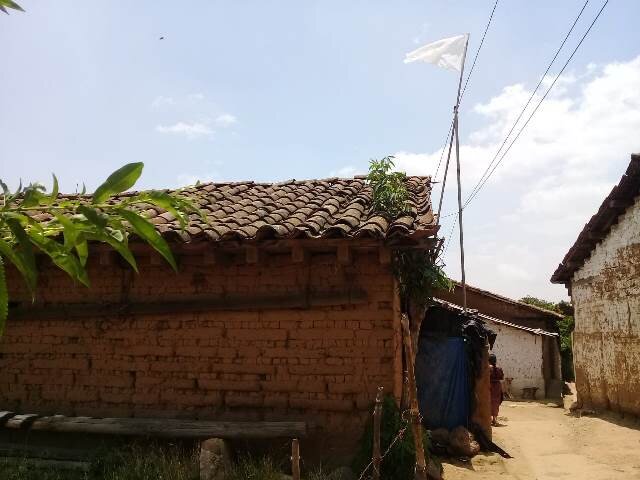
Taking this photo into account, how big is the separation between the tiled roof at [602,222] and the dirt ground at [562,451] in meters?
4.11

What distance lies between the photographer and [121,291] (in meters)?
6.93

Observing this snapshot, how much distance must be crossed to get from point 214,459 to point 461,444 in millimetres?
4596

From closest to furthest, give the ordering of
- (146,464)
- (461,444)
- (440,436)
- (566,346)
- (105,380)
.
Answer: (146,464)
(105,380)
(461,444)
(440,436)
(566,346)

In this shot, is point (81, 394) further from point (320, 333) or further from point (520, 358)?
point (520, 358)

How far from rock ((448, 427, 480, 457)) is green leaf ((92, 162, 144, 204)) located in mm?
8602

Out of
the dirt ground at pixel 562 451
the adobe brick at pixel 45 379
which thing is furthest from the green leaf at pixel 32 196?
the dirt ground at pixel 562 451

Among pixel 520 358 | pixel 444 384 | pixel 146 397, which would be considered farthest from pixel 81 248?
pixel 520 358

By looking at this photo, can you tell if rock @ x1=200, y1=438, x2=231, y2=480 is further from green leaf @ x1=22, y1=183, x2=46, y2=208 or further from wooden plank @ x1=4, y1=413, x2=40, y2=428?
green leaf @ x1=22, y1=183, x2=46, y2=208

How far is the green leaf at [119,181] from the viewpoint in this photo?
1.07 meters

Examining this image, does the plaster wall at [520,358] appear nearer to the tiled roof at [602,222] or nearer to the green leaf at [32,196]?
the tiled roof at [602,222]

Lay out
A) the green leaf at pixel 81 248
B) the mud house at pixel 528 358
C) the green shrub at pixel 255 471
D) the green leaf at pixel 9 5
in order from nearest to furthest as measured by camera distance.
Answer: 1. the green leaf at pixel 9 5
2. the green leaf at pixel 81 248
3. the green shrub at pixel 255 471
4. the mud house at pixel 528 358

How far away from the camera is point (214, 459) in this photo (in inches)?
222

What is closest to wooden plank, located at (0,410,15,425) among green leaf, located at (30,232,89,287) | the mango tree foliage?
the mango tree foliage

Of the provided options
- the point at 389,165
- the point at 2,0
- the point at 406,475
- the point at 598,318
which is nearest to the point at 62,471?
the point at 406,475
